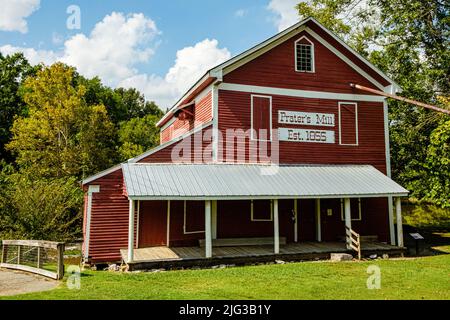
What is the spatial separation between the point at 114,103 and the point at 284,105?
1308 inches

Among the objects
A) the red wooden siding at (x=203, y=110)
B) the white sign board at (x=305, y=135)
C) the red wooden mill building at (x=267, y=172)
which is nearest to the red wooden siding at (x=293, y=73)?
the red wooden mill building at (x=267, y=172)

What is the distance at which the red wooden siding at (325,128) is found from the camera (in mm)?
14492

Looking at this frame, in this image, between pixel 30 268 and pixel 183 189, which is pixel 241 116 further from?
pixel 30 268

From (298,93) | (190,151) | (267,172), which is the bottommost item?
(267,172)

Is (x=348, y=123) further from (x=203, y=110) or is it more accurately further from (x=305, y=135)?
(x=203, y=110)

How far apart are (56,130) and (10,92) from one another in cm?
1267

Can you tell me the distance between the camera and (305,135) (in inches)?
607

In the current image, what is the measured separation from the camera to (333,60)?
16.0 metres

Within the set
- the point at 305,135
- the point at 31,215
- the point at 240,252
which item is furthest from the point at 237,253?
the point at 31,215

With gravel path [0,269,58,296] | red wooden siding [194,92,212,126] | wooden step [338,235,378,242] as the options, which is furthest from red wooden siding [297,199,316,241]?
gravel path [0,269,58,296]

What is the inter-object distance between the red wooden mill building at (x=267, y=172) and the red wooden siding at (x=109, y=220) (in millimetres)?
34

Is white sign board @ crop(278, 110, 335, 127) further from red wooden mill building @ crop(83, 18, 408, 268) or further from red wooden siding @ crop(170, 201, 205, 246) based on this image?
red wooden siding @ crop(170, 201, 205, 246)

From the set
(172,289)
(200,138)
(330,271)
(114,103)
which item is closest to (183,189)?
(200,138)

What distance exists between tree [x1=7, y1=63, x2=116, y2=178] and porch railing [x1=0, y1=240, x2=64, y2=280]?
557 inches
